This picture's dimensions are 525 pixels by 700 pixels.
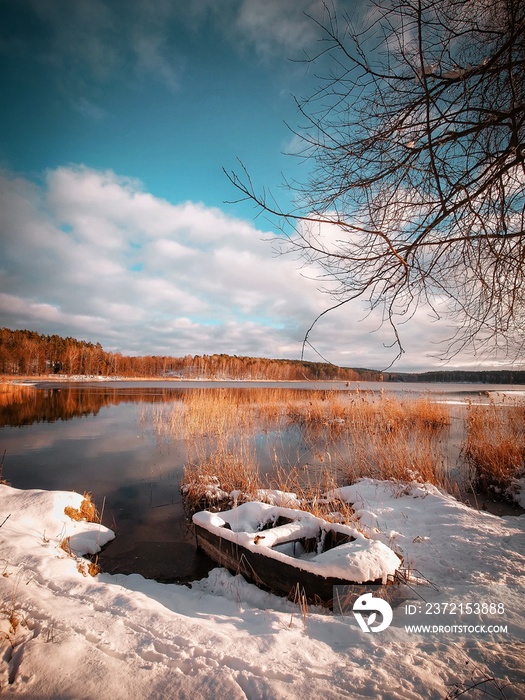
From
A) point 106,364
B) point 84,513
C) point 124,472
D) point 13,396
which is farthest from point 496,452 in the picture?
point 106,364

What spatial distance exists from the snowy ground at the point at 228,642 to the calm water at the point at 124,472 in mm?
793

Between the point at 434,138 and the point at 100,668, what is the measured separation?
3.54 m

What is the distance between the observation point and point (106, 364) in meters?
67.1

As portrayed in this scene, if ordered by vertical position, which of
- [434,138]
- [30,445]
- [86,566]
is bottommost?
[30,445]

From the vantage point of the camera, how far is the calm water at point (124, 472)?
12.7 feet

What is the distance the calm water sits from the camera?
386 centimetres

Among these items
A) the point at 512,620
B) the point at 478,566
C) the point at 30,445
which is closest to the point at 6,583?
the point at 512,620

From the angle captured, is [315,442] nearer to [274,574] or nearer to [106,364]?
[274,574]

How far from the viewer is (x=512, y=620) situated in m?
2.01

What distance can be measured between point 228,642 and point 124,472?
20.8ft

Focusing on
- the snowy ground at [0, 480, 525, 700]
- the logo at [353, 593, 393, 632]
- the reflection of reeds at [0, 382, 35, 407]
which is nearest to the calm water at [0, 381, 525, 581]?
the snowy ground at [0, 480, 525, 700]

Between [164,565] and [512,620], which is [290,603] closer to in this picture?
[512,620]

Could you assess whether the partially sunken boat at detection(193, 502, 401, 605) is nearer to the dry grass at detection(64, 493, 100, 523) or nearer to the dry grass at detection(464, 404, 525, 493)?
the dry grass at detection(64, 493, 100, 523)

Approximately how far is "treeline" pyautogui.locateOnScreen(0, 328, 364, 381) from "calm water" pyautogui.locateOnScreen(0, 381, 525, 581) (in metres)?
18.2
